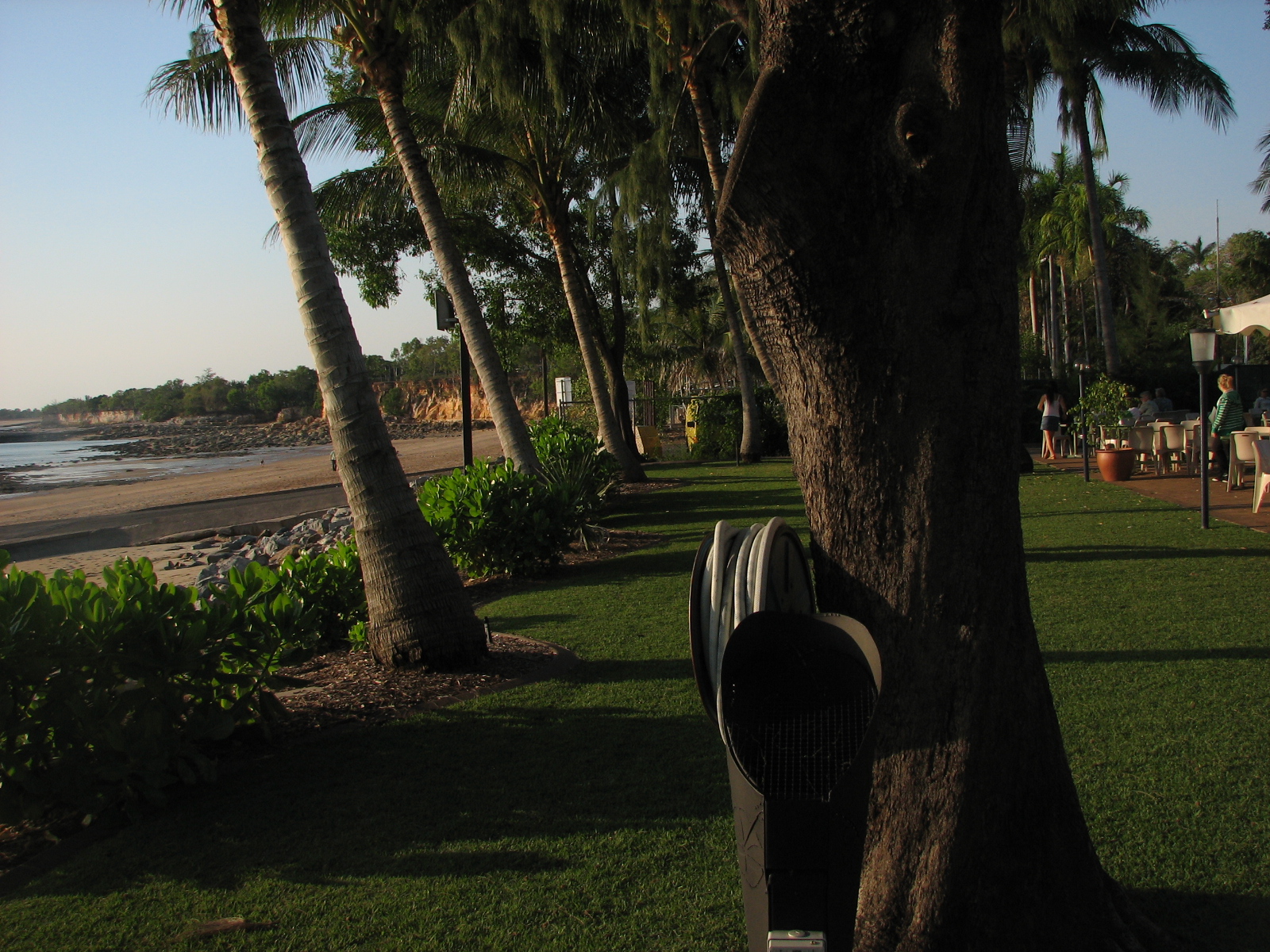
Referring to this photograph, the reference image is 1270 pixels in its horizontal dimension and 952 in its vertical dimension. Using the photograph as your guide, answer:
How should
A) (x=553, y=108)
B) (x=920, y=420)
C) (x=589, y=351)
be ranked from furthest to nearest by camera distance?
(x=589, y=351) → (x=553, y=108) → (x=920, y=420)

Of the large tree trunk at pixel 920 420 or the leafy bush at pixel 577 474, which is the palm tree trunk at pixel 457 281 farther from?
the large tree trunk at pixel 920 420

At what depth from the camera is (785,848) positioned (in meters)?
1.79

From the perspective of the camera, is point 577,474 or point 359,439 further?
point 577,474

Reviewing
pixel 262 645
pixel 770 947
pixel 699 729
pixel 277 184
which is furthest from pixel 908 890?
pixel 277 184

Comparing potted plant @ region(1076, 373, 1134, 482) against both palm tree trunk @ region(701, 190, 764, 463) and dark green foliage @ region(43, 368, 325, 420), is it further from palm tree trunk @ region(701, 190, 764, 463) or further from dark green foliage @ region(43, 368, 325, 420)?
dark green foliage @ region(43, 368, 325, 420)

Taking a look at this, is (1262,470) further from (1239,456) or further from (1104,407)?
(1104,407)

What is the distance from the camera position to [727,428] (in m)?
25.0

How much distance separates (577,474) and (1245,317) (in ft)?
38.5

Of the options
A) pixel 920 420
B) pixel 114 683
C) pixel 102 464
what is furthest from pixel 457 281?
pixel 102 464

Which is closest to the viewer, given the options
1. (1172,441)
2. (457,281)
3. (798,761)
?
(798,761)

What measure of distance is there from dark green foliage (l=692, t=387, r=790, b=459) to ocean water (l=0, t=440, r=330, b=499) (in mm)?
21052

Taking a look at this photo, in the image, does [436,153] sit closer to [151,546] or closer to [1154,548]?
[151,546]

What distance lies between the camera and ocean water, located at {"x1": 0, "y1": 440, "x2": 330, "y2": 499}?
35547 millimetres

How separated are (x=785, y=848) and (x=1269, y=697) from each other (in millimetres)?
3952
